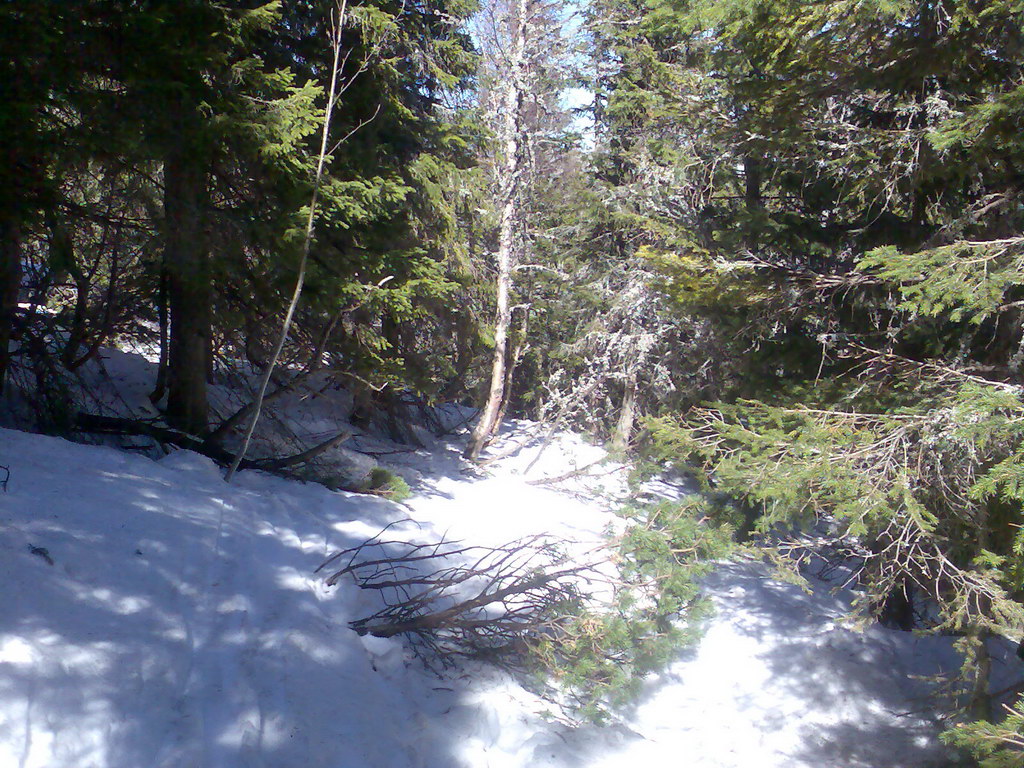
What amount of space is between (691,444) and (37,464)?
5.74 m

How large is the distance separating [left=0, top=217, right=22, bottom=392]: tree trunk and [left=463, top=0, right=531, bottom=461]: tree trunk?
818 centimetres

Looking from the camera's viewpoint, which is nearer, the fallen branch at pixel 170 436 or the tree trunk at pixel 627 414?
the fallen branch at pixel 170 436

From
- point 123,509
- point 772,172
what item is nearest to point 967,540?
point 772,172

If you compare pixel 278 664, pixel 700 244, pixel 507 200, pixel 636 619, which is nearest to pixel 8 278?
pixel 278 664

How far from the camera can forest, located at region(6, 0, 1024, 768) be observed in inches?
222

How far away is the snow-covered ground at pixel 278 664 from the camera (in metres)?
3.67

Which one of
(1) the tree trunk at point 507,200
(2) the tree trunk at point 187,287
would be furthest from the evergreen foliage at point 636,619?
(1) the tree trunk at point 507,200

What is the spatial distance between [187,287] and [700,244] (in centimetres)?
710

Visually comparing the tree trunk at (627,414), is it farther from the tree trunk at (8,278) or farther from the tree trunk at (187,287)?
the tree trunk at (8,278)

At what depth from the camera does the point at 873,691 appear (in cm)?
755

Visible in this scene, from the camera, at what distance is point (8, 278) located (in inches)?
262

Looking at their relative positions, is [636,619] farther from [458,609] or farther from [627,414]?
[627,414]

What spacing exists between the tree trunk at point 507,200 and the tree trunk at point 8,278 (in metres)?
8.18

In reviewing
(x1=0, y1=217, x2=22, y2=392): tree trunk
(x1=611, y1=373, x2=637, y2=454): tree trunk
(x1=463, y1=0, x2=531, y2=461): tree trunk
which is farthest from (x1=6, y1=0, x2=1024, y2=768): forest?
(x1=611, y1=373, x2=637, y2=454): tree trunk
